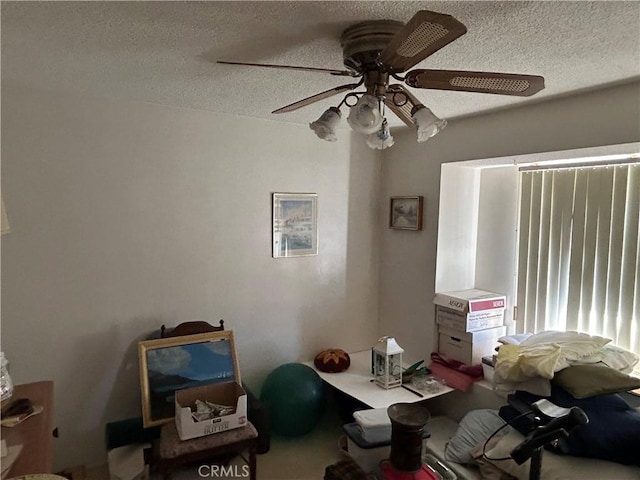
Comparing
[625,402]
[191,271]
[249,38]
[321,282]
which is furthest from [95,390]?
[625,402]

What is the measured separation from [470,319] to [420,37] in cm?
211

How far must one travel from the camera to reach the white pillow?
2.23 meters

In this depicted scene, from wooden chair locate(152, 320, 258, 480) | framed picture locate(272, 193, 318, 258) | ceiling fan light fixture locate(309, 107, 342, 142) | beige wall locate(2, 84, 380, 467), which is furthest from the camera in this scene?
framed picture locate(272, 193, 318, 258)

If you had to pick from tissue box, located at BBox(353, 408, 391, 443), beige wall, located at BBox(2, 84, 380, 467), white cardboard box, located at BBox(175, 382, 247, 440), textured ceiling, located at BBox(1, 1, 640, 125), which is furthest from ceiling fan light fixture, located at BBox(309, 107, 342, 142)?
white cardboard box, located at BBox(175, 382, 247, 440)

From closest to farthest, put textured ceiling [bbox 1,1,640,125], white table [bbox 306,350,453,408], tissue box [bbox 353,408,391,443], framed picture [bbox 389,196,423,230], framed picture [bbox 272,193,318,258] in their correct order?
1. textured ceiling [bbox 1,1,640,125]
2. tissue box [bbox 353,408,391,443]
3. white table [bbox 306,350,453,408]
4. framed picture [bbox 272,193,318,258]
5. framed picture [bbox 389,196,423,230]

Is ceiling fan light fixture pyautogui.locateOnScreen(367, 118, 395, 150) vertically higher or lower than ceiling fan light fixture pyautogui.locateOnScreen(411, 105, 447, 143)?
lower

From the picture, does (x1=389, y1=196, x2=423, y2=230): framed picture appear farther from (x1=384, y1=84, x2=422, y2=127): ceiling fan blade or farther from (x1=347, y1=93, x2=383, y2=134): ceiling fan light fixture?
(x1=347, y1=93, x2=383, y2=134): ceiling fan light fixture

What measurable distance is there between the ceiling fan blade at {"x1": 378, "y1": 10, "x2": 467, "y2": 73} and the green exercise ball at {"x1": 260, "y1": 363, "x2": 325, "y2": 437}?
212cm

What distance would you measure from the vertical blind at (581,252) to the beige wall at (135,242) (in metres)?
1.38

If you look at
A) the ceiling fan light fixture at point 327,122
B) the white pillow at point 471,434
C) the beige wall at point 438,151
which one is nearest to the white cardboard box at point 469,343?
the beige wall at point 438,151

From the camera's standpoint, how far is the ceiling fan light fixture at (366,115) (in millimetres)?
1378

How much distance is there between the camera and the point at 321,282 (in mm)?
3207

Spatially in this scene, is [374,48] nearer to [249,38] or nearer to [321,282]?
[249,38]

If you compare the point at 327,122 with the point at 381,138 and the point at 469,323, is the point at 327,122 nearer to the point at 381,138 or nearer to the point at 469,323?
the point at 381,138
